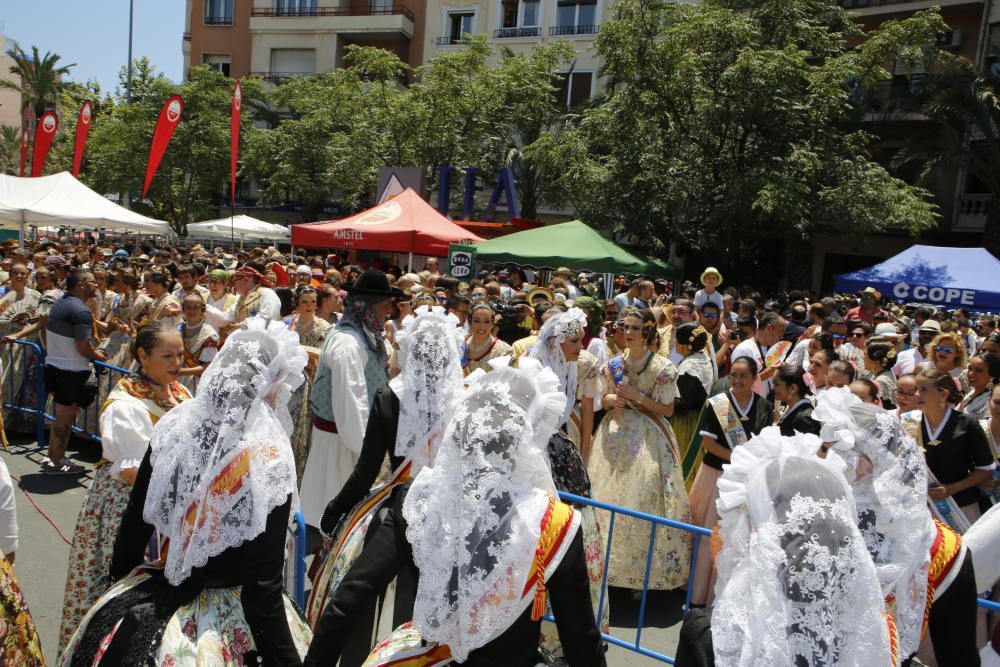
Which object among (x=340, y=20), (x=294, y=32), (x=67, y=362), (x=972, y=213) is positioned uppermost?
(x=340, y=20)

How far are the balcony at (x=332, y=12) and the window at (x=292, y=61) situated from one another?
167 centimetres

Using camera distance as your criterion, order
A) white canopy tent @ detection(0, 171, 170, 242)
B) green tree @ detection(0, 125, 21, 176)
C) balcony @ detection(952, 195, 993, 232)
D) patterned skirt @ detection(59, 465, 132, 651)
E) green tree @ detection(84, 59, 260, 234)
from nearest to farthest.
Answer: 1. patterned skirt @ detection(59, 465, 132, 651)
2. white canopy tent @ detection(0, 171, 170, 242)
3. balcony @ detection(952, 195, 993, 232)
4. green tree @ detection(84, 59, 260, 234)
5. green tree @ detection(0, 125, 21, 176)

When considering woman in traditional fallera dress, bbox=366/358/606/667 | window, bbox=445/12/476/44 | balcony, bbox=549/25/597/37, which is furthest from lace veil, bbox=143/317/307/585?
window, bbox=445/12/476/44

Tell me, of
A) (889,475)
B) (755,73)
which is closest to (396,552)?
(889,475)

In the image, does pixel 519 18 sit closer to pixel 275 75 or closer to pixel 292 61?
pixel 292 61

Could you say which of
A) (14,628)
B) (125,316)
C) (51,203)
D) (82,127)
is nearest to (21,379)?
(125,316)

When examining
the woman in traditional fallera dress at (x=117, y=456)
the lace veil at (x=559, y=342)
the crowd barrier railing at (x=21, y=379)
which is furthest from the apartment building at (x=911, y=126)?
the woman in traditional fallera dress at (x=117, y=456)

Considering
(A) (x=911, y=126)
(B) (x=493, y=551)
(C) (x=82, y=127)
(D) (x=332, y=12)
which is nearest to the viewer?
(B) (x=493, y=551)

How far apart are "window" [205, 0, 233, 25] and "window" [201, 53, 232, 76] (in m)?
1.65

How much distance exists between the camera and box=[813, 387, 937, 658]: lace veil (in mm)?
2396

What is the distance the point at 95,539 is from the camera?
330cm

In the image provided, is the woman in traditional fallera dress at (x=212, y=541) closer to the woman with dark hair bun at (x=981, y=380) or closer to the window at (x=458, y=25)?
the woman with dark hair bun at (x=981, y=380)

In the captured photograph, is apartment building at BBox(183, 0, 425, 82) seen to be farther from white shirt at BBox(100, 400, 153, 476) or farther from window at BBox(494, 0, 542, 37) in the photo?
white shirt at BBox(100, 400, 153, 476)

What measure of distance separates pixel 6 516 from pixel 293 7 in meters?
40.8
